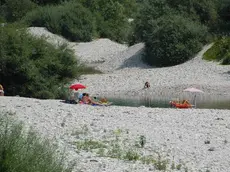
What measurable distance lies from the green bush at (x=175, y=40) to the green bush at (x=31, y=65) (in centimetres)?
1499

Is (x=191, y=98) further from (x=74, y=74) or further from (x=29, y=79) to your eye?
(x=29, y=79)

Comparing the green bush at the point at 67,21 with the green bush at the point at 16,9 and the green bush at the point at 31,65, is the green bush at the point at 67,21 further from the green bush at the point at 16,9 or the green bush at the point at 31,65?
the green bush at the point at 31,65

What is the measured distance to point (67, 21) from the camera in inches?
2660

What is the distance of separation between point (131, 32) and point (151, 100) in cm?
2635

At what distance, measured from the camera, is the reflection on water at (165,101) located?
3180 centimetres

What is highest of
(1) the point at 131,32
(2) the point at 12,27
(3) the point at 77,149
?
(1) the point at 131,32

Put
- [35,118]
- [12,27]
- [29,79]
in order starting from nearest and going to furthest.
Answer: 1. [35,118]
2. [29,79]
3. [12,27]

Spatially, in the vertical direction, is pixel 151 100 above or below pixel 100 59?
below

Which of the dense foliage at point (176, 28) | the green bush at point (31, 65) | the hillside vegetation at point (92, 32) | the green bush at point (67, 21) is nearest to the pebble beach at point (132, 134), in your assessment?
the green bush at point (31, 65)

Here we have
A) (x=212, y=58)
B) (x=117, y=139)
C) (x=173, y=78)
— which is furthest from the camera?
(x=212, y=58)

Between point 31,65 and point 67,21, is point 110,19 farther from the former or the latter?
point 31,65

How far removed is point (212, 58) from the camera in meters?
45.3

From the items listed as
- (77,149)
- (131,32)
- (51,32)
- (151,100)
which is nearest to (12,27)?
(151,100)

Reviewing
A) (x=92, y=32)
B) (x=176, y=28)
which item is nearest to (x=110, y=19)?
(x=92, y=32)
